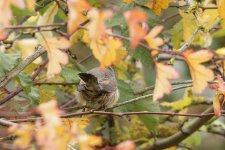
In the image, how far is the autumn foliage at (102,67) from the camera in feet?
4.60

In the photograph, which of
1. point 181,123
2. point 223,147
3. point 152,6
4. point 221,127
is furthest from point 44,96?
point 223,147

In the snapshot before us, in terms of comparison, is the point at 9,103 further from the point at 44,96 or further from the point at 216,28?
the point at 216,28

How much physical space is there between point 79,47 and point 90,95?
115cm

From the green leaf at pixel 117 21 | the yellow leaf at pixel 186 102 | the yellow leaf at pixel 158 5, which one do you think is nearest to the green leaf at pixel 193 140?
the yellow leaf at pixel 186 102

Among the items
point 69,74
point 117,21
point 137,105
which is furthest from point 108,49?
point 137,105

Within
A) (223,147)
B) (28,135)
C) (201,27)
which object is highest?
(201,27)

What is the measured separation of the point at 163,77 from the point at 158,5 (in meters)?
0.83

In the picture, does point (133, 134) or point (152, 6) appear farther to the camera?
point (133, 134)

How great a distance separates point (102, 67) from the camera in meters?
1.58

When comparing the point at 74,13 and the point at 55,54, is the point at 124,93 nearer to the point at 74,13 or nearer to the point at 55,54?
the point at 55,54

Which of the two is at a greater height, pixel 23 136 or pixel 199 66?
pixel 199 66

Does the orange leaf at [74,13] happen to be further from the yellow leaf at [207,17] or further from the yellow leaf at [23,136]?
the yellow leaf at [207,17]

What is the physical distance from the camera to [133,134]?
359cm

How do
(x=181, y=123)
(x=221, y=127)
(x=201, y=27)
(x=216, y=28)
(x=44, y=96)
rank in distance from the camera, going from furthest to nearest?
(x=221, y=127), (x=181, y=123), (x=216, y=28), (x=44, y=96), (x=201, y=27)
